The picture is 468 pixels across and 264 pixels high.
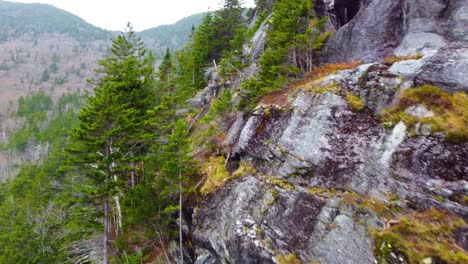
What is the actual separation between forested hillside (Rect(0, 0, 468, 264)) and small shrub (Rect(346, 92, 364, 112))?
6 cm

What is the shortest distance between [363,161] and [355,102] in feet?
9.52

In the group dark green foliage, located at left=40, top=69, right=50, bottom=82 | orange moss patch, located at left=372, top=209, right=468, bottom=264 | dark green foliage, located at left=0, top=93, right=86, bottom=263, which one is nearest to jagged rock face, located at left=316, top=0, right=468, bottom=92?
orange moss patch, located at left=372, top=209, right=468, bottom=264

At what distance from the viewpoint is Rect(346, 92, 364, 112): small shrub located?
10.9m

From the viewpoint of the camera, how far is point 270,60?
16.4 meters

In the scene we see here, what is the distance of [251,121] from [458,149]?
881cm

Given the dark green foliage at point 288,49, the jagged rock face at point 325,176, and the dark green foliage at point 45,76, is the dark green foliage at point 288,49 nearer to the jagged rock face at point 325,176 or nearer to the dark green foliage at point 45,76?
the jagged rock face at point 325,176

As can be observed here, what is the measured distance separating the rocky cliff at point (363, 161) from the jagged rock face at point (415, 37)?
2.2 inches

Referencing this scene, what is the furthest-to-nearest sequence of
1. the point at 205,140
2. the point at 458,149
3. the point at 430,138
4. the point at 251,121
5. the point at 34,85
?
the point at 34,85 → the point at 205,140 → the point at 251,121 → the point at 430,138 → the point at 458,149

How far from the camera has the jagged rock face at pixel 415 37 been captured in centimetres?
978

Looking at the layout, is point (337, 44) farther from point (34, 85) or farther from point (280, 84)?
point (34, 85)

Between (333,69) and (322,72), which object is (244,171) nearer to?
(322,72)

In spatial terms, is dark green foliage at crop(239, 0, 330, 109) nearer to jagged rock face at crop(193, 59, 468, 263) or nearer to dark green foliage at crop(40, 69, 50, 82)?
jagged rock face at crop(193, 59, 468, 263)

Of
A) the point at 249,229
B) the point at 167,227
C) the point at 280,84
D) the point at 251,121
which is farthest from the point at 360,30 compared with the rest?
the point at 167,227

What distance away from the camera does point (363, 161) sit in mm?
9453
